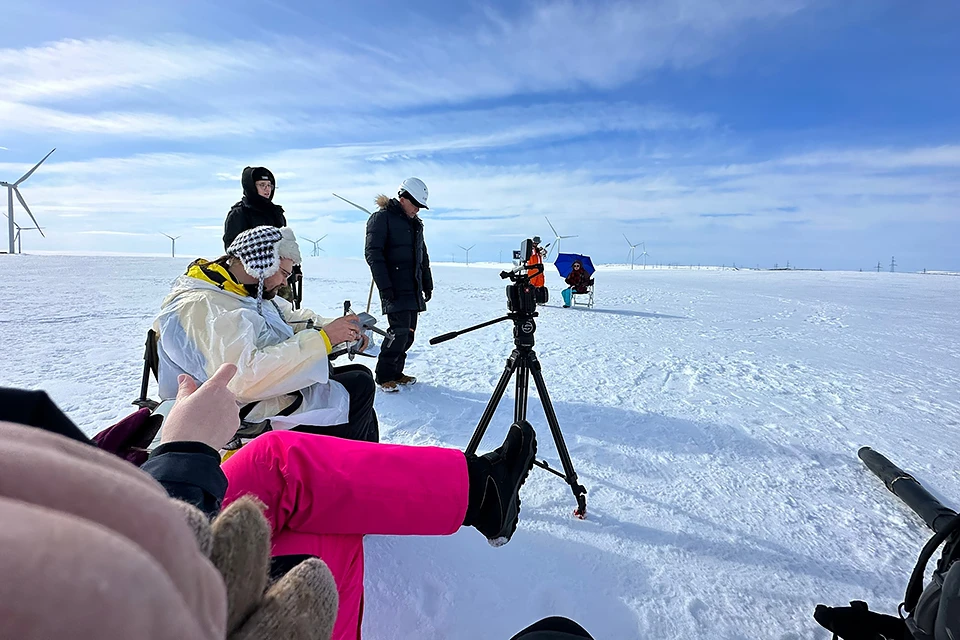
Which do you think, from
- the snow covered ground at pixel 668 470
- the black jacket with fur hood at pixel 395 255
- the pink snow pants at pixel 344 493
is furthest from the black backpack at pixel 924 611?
the black jacket with fur hood at pixel 395 255

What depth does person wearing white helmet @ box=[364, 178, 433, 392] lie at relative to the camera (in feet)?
15.1

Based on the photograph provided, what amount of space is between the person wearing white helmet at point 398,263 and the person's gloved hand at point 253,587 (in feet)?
13.1

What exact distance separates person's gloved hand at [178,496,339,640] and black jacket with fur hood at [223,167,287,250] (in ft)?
12.8

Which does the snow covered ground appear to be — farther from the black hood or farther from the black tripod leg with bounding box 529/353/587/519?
the black hood

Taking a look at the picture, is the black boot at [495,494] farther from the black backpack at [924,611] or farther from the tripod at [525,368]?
the black backpack at [924,611]

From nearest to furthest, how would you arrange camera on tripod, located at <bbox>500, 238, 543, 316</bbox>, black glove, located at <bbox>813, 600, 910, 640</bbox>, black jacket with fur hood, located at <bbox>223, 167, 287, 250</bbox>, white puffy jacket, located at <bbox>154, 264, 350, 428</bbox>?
black glove, located at <bbox>813, 600, 910, 640</bbox> < white puffy jacket, located at <bbox>154, 264, 350, 428</bbox> < camera on tripod, located at <bbox>500, 238, 543, 316</bbox> < black jacket with fur hood, located at <bbox>223, 167, 287, 250</bbox>

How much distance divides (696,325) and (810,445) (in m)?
6.06

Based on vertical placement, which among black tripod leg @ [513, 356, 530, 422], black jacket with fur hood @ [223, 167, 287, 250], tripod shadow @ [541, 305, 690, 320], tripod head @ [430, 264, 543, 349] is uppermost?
black jacket with fur hood @ [223, 167, 287, 250]

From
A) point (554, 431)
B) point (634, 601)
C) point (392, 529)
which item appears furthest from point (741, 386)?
point (392, 529)

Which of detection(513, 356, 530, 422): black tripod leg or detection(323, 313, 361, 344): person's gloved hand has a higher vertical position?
detection(323, 313, 361, 344): person's gloved hand

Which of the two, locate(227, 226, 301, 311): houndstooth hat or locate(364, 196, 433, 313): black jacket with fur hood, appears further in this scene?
locate(364, 196, 433, 313): black jacket with fur hood

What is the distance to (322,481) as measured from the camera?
1569mm

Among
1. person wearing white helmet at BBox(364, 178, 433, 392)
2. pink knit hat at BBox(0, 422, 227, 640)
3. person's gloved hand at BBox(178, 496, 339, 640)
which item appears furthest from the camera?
person wearing white helmet at BBox(364, 178, 433, 392)

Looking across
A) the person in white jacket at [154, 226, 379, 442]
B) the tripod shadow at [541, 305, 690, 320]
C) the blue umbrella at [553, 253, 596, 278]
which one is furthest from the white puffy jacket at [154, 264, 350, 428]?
the blue umbrella at [553, 253, 596, 278]
